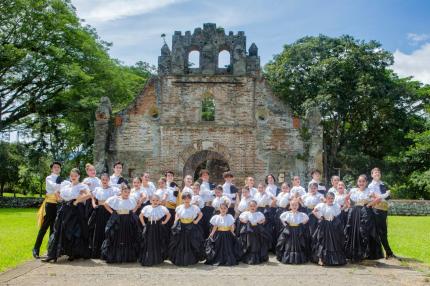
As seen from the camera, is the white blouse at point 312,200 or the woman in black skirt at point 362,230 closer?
the woman in black skirt at point 362,230

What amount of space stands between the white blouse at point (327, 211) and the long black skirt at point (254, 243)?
141 centimetres

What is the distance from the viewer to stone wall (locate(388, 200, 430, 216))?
2941 centimetres

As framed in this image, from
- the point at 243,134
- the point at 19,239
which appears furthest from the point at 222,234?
the point at 243,134

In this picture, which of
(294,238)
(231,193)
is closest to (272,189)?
(231,193)

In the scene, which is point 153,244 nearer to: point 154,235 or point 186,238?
point 154,235

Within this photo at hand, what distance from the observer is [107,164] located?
2152 cm

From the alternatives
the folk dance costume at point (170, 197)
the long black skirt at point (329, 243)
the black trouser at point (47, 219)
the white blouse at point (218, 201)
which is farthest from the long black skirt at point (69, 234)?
the long black skirt at point (329, 243)

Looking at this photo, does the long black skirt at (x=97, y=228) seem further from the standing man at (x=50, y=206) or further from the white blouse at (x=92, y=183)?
the standing man at (x=50, y=206)

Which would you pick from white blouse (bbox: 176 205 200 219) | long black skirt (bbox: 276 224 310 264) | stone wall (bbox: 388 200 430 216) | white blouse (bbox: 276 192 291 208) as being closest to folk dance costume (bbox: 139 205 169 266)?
white blouse (bbox: 176 205 200 219)

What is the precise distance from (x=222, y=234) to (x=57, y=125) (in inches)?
1095

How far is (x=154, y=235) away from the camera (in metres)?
10.7

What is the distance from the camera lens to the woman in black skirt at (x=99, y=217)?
11.3 metres

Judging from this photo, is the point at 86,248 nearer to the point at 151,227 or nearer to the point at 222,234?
the point at 151,227

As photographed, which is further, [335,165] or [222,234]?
[335,165]
